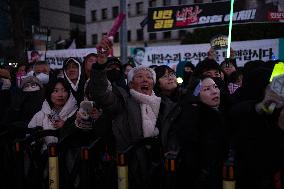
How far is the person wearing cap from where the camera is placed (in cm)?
365

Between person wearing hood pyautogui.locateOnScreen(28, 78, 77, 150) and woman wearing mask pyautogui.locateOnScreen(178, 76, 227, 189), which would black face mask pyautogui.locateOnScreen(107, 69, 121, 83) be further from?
woman wearing mask pyautogui.locateOnScreen(178, 76, 227, 189)

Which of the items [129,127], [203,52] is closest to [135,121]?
[129,127]

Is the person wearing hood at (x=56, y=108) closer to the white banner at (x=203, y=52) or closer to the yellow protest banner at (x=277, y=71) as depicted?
the yellow protest banner at (x=277, y=71)

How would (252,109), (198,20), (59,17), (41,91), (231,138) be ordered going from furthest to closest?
(59,17) < (198,20) < (41,91) < (231,138) < (252,109)

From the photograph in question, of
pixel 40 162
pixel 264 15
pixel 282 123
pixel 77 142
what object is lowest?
pixel 40 162

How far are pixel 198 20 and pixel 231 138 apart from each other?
11.5m

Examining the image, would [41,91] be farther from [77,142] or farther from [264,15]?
[264,15]

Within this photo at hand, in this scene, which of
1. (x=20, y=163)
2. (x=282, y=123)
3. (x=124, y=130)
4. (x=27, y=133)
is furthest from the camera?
(x=27, y=133)

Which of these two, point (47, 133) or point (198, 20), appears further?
point (198, 20)

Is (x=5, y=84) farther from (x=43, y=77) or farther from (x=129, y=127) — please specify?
(x=129, y=127)

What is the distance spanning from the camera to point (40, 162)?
168 inches

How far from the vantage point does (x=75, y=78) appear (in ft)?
16.0

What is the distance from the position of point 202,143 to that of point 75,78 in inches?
88.0

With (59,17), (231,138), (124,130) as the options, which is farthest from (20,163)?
(59,17)
